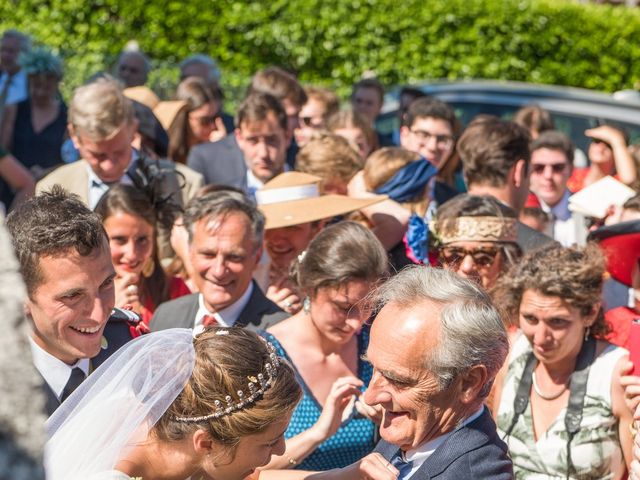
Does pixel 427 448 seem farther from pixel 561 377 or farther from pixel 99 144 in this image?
pixel 99 144

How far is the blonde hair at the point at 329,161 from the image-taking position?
675 cm

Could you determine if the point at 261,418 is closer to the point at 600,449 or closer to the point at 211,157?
the point at 600,449

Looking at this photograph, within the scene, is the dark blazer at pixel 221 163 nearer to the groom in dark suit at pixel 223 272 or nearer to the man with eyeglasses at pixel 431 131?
the man with eyeglasses at pixel 431 131

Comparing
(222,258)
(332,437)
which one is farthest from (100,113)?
(332,437)

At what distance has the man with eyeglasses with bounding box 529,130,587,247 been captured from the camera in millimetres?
7859

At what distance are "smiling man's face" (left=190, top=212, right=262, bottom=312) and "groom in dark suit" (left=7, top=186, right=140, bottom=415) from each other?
1.28 m

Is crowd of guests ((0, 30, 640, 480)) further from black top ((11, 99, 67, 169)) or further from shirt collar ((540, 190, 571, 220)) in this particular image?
black top ((11, 99, 67, 169))

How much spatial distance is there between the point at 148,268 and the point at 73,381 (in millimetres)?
1843

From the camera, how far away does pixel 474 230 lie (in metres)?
5.39

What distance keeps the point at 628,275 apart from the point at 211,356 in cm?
275

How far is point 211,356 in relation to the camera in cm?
314

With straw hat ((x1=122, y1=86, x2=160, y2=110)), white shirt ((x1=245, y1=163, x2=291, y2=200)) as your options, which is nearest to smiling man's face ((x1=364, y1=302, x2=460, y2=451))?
white shirt ((x1=245, y1=163, x2=291, y2=200))

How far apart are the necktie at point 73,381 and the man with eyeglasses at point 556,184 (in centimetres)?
487

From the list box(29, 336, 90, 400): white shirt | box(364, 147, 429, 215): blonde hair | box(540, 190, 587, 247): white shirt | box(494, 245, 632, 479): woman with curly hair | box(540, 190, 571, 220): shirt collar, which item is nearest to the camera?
box(29, 336, 90, 400): white shirt
